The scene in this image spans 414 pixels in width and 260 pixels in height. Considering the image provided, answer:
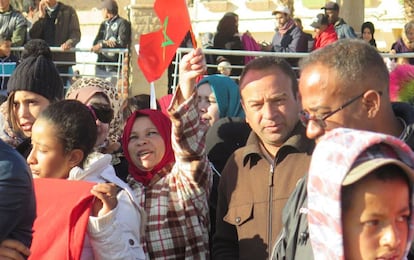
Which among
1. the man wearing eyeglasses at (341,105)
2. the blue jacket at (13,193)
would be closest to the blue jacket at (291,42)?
the man wearing eyeglasses at (341,105)

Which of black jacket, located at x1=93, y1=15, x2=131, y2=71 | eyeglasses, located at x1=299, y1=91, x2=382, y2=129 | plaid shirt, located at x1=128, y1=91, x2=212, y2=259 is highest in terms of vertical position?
eyeglasses, located at x1=299, y1=91, x2=382, y2=129

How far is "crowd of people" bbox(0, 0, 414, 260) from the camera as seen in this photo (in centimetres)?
313

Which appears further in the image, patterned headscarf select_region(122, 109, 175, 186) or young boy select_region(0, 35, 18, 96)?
young boy select_region(0, 35, 18, 96)

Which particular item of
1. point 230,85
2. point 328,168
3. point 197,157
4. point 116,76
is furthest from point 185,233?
point 116,76

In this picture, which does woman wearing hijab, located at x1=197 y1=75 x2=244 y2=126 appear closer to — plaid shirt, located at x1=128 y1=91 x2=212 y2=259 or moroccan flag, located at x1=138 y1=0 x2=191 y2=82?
moroccan flag, located at x1=138 y1=0 x2=191 y2=82

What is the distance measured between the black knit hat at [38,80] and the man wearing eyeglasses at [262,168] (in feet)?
5.03

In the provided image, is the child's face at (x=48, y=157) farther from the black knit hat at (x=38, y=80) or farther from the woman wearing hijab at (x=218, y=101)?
the woman wearing hijab at (x=218, y=101)

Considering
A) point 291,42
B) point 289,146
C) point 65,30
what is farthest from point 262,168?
point 65,30

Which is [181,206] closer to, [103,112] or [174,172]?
[174,172]

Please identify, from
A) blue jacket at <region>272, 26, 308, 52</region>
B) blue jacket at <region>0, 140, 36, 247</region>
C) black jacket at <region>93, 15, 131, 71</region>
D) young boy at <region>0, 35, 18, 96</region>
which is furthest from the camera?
black jacket at <region>93, 15, 131, 71</region>

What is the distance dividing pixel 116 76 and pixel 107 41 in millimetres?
760

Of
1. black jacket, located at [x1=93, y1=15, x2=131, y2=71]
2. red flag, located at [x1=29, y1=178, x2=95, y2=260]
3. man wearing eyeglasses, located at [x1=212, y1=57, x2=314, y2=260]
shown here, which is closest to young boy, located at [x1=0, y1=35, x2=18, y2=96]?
black jacket, located at [x1=93, y1=15, x2=131, y2=71]

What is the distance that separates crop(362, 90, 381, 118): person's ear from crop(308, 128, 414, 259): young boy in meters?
0.62

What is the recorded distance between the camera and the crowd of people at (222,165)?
3.13 meters
